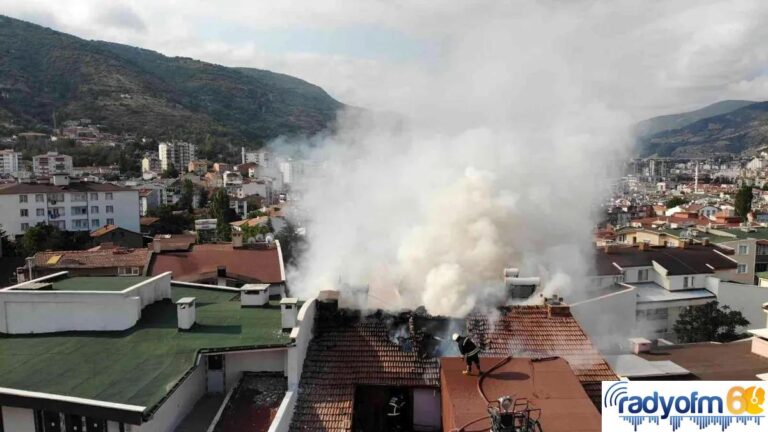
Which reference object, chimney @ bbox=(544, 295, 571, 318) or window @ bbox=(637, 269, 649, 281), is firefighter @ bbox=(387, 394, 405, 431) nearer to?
chimney @ bbox=(544, 295, 571, 318)

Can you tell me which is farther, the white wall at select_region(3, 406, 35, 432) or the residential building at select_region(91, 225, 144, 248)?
the residential building at select_region(91, 225, 144, 248)

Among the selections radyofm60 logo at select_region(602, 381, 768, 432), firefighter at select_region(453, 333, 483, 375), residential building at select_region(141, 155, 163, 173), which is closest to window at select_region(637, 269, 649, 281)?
radyofm60 logo at select_region(602, 381, 768, 432)

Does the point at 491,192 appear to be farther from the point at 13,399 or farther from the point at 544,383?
the point at 13,399

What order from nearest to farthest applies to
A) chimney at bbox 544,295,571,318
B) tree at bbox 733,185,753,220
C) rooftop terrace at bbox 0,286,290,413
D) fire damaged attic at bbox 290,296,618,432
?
rooftop terrace at bbox 0,286,290,413 < fire damaged attic at bbox 290,296,618,432 < chimney at bbox 544,295,571,318 < tree at bbox 733,185,753,220

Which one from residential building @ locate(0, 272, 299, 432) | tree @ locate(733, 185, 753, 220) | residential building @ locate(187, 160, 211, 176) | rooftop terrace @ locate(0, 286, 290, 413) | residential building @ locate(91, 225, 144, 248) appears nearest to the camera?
residential building @ locate(0, 272, 299, 432)

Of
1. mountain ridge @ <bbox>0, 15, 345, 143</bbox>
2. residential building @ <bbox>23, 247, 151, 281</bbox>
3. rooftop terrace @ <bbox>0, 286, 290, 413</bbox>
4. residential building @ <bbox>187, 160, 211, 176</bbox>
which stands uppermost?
mountain ridge @ <bbox>0, 15, 345, 143</bbox>

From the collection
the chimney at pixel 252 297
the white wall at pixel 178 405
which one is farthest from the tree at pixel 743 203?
the white wall at pixel 178 405

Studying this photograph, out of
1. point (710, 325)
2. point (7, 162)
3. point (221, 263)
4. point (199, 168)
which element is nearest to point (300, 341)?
point (221, 263)
